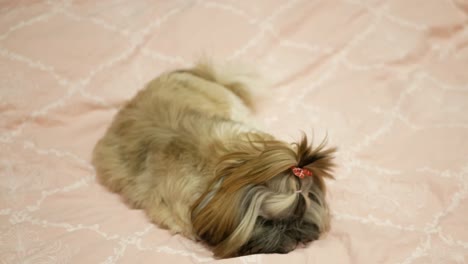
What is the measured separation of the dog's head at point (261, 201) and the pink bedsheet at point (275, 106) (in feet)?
0.27

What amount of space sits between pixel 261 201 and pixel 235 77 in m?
1.11

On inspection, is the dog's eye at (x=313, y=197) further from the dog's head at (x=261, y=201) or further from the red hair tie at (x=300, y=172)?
the red hair tie at (x=300, y=172)

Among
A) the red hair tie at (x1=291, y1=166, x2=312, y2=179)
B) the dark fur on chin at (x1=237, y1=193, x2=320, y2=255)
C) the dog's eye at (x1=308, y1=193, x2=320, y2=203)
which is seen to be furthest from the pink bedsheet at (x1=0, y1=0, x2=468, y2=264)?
the red hair tie at (x1=291, y1=166, x2=312, y2=179)

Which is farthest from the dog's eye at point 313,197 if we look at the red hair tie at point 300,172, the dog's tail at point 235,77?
the dog's tail at point 235,77

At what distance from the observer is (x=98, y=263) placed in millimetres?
1830

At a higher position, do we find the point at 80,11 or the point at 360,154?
the point at 80,11

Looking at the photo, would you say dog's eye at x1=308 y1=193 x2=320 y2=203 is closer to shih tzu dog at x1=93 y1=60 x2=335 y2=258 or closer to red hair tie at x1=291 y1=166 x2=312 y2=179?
shih tzu dog at x1=93 y1=60 x2=335 y2=258

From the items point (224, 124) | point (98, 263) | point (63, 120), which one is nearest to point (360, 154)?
point (224, 124)

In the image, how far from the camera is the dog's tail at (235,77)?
274 cm

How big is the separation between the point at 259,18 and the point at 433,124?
116 centimetres

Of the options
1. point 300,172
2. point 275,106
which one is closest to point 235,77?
point 275,106

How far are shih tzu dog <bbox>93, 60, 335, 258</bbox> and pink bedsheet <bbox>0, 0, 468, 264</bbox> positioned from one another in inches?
3.1

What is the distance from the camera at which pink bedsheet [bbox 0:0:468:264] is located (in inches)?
77.3

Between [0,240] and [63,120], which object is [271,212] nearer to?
[0,240]
